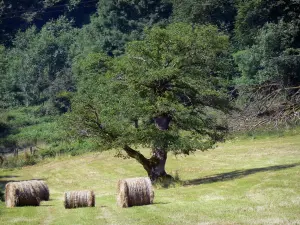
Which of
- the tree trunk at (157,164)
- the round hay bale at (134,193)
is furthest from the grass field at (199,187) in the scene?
the tree trunk at (157,164)

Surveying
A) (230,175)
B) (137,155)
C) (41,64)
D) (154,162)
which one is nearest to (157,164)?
(154,162)

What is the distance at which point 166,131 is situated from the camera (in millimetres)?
31641

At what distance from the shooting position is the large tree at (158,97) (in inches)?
1241

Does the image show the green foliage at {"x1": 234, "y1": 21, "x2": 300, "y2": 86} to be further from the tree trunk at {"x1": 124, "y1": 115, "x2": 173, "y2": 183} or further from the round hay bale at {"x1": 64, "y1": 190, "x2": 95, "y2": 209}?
the round hay bale at {"x1": 64, "y1": 190, "x2": 95, "y2": 209}

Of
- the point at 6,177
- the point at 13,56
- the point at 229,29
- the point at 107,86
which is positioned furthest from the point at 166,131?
the point at 13,56

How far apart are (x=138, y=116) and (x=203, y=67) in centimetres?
480

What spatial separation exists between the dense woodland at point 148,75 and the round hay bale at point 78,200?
8.03m

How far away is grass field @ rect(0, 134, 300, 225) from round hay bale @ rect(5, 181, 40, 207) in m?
0.45

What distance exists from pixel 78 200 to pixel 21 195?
3004 millimetres

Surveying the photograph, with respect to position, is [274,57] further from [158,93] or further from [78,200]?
[78,200]

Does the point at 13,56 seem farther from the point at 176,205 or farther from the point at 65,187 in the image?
the point at 176,205

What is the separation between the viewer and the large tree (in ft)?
103

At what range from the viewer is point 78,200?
914 inches

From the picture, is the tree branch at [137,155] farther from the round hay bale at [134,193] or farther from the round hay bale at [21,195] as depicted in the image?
the round hay bale at [134,193]
